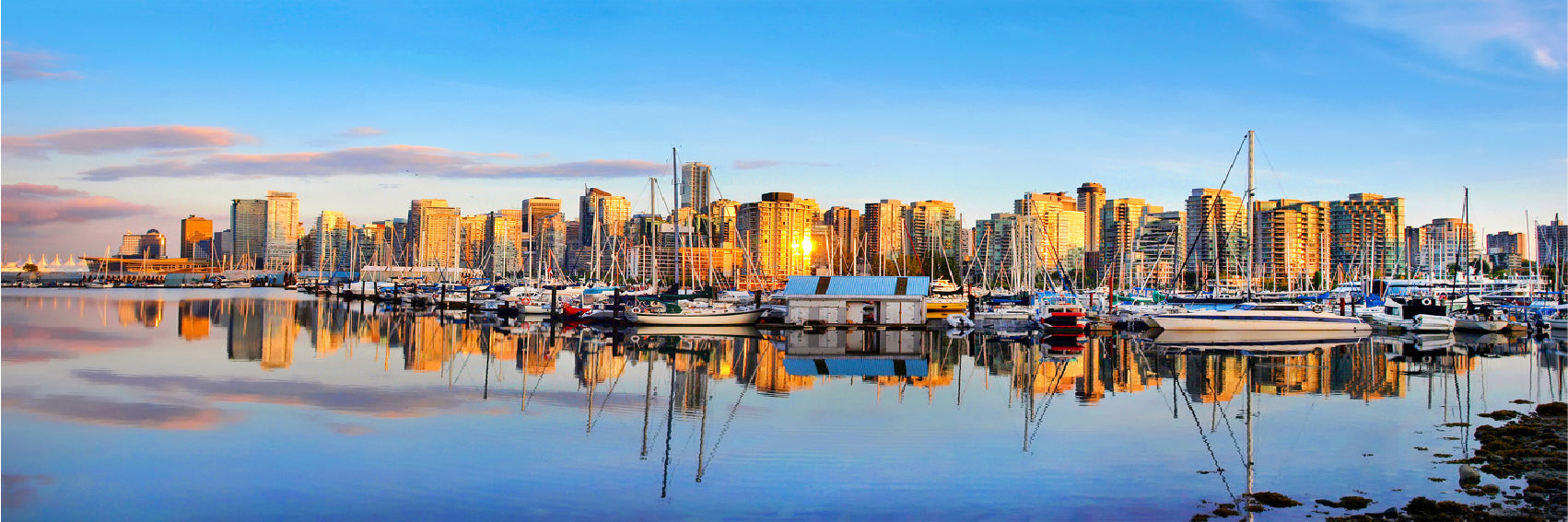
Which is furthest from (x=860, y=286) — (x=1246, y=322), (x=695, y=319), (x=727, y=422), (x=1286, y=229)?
(x=1286, y=229)

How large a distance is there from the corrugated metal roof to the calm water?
56.7 ft

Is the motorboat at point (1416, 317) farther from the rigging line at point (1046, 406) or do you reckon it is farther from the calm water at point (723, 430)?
the rigging line at point (1046, 406)

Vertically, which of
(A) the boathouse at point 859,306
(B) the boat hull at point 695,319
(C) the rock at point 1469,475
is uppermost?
(A) the boathouse at point 859,306

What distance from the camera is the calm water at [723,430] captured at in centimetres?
1692

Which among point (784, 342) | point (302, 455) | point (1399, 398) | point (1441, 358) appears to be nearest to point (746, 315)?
point (784, 342)

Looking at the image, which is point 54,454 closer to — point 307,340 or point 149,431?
point 149,431

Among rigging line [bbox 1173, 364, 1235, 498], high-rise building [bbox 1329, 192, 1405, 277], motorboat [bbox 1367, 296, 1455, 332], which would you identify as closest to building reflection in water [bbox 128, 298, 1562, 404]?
rigging line [bbox 1173, 364, 1235, 498]

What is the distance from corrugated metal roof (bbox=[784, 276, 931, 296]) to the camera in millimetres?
62906

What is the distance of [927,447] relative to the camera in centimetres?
2153

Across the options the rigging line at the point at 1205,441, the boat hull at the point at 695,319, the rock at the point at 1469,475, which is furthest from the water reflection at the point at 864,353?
the rock at the point at 1469,475

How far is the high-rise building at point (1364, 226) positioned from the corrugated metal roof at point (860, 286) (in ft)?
453

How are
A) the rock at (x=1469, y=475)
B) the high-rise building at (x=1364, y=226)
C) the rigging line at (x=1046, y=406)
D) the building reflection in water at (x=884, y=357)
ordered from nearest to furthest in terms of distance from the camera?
the rock at (x=1469, y=475)
the rigging line at (x=1046, y=406)
the building reflection in water at (x=884, y=357)
the high-rise building at (x=1364, y=226)

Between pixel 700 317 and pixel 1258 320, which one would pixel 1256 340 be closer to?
pixel 1258 320

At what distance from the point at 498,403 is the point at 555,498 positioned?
38.3 feet
